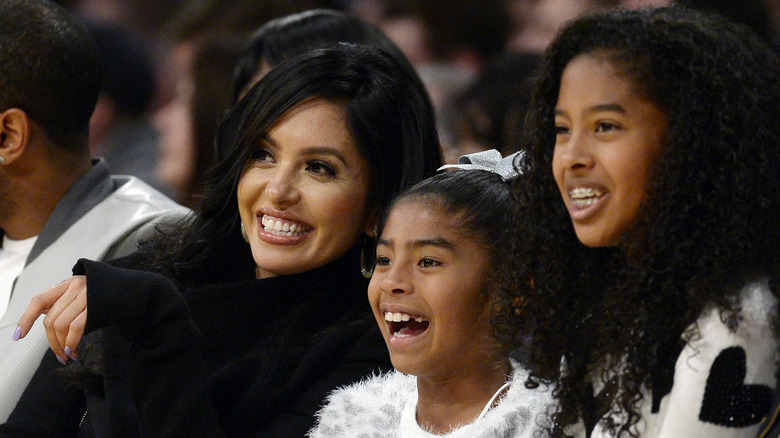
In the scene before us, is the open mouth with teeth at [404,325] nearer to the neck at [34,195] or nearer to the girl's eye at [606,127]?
the girl's eye at [606,127]

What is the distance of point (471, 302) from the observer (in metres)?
2.03

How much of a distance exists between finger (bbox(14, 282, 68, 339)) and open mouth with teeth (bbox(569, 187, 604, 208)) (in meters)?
1.01

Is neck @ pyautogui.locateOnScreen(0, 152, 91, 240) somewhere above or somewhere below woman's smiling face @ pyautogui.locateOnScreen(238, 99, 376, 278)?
above

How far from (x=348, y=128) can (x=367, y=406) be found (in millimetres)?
622

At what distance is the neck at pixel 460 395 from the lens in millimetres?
2021

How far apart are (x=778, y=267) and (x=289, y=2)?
9.61 ft

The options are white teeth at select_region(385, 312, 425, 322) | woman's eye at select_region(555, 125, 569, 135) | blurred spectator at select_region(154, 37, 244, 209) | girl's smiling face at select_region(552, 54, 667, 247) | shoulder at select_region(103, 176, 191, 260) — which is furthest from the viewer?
blurred spectator at select_region(154, 37, 244, 209)

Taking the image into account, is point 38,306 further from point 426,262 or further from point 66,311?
point 426,262

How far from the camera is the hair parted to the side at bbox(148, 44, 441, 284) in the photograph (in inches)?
96.8

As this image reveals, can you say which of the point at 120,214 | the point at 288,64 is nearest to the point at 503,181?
the point at 288,64

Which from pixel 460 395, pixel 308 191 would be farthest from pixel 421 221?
pixel 308 191

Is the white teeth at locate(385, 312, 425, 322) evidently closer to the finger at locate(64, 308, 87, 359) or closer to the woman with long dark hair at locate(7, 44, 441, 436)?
the woman with long dark hair at locate(7, 44, 441, 436)

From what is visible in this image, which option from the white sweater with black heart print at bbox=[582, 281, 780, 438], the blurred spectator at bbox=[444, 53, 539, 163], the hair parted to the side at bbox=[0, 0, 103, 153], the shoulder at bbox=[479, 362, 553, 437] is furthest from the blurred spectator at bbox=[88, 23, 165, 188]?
the white sweater with black heart print at bbox=[582, 281, 780, 438]

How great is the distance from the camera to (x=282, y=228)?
2.44m
